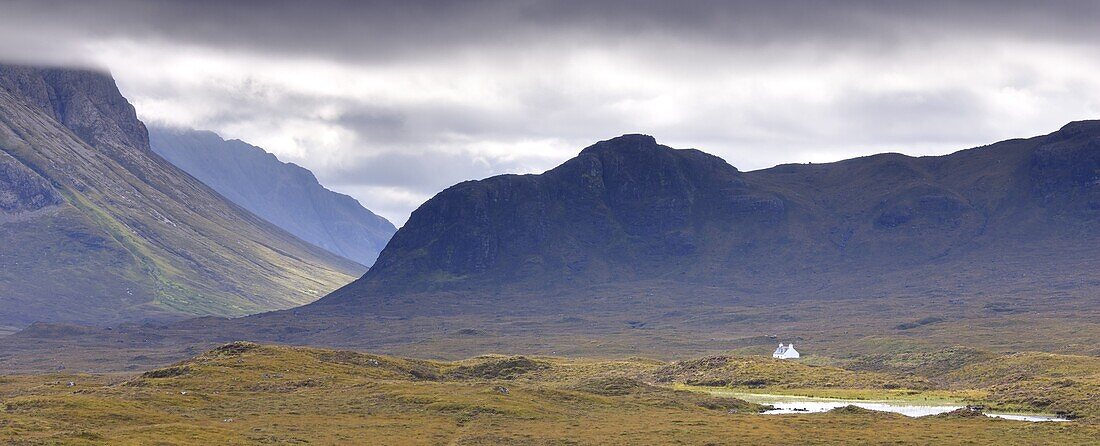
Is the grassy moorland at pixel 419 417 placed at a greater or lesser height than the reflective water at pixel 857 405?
greater

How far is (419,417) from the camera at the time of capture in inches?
5556

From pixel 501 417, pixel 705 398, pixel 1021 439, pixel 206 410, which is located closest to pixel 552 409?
pixel 501 417

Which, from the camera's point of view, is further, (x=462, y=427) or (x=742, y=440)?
(x=462, y=427)

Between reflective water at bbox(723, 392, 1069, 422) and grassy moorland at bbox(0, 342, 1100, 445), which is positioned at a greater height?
grassy moorland at bbox(0, 342, 1100, 445)

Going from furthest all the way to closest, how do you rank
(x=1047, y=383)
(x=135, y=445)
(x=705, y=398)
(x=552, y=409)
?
(x=1047, y=383) < (x=705, y=398) < (x=552, y=409) < (x=135, y=445)

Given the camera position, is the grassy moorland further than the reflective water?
No

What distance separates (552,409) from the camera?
150 meters

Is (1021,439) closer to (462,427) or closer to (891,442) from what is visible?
(891,442)

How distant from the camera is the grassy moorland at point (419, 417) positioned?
12031cm

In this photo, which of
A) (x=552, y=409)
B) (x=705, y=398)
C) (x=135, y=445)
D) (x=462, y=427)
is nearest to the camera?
(x=135, y=445)

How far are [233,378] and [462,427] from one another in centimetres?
5085

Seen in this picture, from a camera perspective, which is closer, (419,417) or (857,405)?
(419,417)

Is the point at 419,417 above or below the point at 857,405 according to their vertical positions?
above

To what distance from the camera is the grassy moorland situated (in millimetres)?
120312
